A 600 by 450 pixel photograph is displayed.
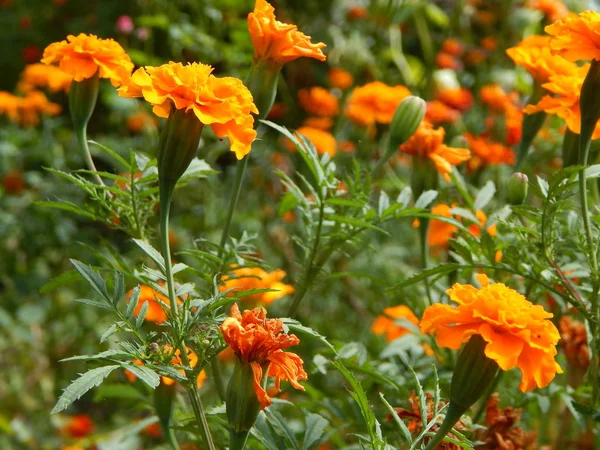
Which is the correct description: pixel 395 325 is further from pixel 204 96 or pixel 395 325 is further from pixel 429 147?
pixel 204 96

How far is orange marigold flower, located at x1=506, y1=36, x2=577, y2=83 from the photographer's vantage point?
3.31 feet

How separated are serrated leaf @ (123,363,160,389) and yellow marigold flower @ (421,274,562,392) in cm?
22

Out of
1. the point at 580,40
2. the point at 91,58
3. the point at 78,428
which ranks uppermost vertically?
the point at 580,40

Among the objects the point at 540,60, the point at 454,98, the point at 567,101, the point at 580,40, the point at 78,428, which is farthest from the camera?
the point at 454,98

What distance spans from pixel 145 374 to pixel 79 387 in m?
0.06

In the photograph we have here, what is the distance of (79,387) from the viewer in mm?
604

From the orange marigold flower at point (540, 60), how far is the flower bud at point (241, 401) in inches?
22.4

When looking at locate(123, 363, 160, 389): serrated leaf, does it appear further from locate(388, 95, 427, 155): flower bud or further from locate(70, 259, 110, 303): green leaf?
locate(388, 95, 427, 155): flower bud

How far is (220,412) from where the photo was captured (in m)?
0.82

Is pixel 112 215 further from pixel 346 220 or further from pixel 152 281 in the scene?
pixel 346 220

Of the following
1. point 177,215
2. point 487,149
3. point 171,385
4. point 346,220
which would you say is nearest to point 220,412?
point 171,385

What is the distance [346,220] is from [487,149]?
81 cm

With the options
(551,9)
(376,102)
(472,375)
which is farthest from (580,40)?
(551,9)

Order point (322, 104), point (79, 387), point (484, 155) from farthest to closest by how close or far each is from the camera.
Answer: point (322, 104), point (484, 155), point (79, 387)
